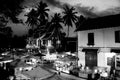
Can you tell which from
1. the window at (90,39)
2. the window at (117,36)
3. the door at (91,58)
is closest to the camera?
the window at (117,36)

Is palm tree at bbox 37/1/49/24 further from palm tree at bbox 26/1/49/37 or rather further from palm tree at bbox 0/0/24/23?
palm tree at bbox 0/0/24/23

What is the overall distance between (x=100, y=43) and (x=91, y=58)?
282cm

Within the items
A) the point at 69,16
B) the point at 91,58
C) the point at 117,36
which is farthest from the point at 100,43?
the point at 69,16

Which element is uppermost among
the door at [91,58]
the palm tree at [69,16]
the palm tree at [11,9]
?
the palm tree at [69,16]

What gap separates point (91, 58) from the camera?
62.2 feet

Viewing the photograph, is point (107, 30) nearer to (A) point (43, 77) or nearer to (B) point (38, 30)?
(A) point (43, 77)

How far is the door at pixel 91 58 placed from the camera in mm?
18641

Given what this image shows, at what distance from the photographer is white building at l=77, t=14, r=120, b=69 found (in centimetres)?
A: 1636

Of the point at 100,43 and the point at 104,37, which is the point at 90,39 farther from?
the point at 104,37

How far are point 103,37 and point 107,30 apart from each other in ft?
3.71

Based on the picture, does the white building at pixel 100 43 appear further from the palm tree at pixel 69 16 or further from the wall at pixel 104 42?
the palm tree at pixel 69 16

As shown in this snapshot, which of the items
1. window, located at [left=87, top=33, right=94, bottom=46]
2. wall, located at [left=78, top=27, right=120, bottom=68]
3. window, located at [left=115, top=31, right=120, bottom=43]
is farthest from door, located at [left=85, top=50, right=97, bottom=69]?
window, located at [left=115, top=31, right=120, bottom=43]

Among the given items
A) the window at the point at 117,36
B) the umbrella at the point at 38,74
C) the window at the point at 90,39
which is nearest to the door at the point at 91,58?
the window at the point at 90,39

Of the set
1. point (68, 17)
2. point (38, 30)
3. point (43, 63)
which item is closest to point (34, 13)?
point (38, 30)
